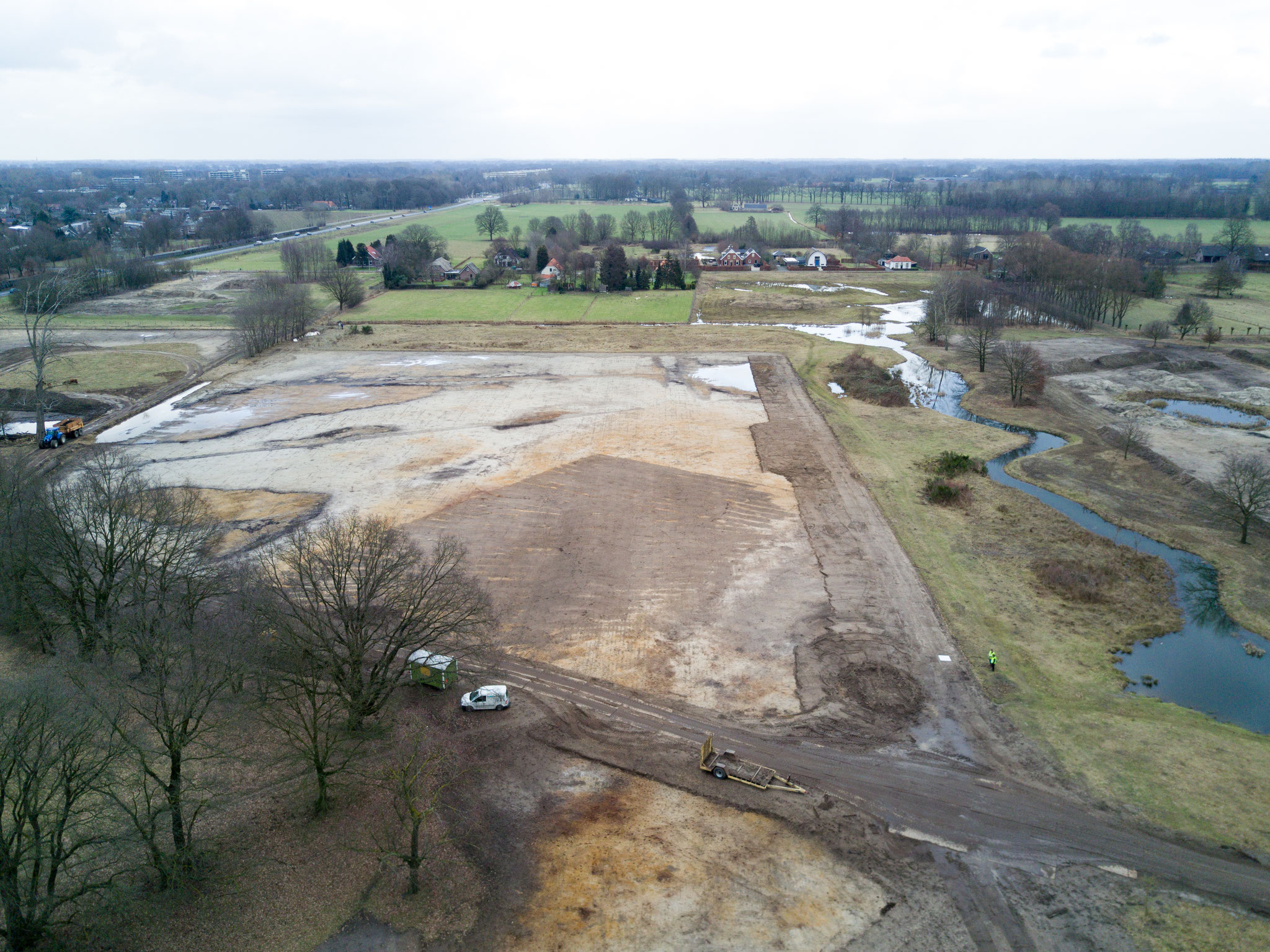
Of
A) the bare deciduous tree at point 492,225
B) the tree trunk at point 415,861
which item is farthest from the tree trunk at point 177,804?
the bare deciduous tree at point 492,225

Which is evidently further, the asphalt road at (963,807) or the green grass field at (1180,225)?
the green grass field at (1180,225)

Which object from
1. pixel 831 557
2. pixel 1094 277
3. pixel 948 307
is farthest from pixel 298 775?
pixel 1094 277

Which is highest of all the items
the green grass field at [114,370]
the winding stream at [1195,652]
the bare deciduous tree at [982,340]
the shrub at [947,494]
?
the bare deciduous tree at [982,340]

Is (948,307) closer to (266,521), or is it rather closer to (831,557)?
(831,557)

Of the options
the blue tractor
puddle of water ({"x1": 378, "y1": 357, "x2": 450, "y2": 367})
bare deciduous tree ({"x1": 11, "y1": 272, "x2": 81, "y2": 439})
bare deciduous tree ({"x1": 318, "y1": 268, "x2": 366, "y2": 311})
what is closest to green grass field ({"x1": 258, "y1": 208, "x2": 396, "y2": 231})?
bare deciduous tree ({"x1": 11, "y1": 272, "x2": 81, "y2": 439})

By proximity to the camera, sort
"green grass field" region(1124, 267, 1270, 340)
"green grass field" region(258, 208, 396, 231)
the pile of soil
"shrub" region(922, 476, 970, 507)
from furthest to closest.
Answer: "green grass field" region(258, 208, 396, 231) < "green grass field" region(1124, 267, 1270, 340) < the pile of soil < "shrub" region(922, 476, 970, 507)

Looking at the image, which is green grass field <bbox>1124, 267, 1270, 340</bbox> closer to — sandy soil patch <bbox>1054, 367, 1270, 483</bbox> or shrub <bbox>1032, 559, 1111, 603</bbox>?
sandy soil patch <bbox>1054, 367, 1270, 483</bbox>

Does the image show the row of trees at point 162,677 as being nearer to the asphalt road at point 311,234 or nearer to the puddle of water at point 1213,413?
the puddle of water at point 1213,413
